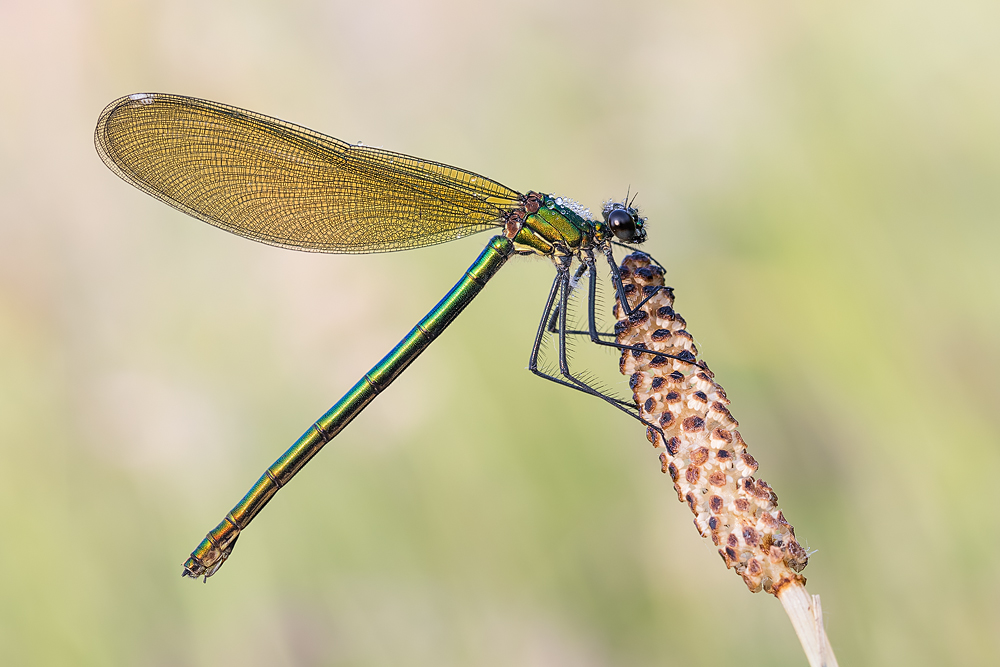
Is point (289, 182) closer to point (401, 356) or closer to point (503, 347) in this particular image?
point (401, 356)

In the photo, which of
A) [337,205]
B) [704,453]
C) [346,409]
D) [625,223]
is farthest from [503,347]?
[704,453]

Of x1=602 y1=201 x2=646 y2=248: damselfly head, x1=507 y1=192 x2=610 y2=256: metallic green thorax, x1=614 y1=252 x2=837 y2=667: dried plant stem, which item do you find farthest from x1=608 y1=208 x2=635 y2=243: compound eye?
x1=614 y1=252 x2=837 y2=667: dried plant stem

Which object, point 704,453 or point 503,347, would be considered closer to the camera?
point 704,453

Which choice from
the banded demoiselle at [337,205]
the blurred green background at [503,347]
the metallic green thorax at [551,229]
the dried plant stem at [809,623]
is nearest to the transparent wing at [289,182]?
the banded demoiselle at [337,205]

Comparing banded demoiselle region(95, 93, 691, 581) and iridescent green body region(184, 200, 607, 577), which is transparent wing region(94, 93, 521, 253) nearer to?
banded demoiselle region(95, 93, 691, 581)

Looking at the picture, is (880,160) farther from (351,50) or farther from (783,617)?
(351,50)
